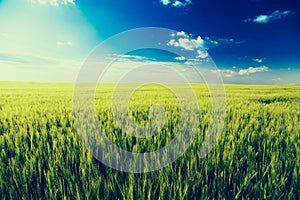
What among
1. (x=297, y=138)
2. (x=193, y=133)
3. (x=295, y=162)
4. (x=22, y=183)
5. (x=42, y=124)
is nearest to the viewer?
(x=22, y=183)

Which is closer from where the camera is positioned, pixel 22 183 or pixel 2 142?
pixel 22 183

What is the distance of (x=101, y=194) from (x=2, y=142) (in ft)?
4.12

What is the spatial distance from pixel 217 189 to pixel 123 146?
0.83m

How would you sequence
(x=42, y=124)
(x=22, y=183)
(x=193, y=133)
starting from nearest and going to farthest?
(x=22, y=183) < (x=193, y=133) < (x=42, y=124)

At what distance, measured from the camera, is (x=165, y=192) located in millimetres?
1131

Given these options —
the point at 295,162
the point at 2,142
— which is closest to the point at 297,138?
the point at 295,162

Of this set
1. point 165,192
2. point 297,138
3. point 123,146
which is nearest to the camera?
point 165,192

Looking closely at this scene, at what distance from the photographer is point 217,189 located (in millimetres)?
1225

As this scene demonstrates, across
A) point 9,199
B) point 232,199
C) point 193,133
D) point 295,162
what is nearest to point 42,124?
point 9,199

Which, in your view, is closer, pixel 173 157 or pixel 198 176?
pixel 198 176

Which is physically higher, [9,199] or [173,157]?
[173,157]

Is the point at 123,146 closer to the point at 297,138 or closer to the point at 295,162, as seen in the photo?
the point at 295,162

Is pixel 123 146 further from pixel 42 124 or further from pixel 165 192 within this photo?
pixel 42 124

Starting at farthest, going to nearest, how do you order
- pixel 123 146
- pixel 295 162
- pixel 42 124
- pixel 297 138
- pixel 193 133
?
pixel 42 124 < pixel 193 133 < pixel 297 138 < pixel 123 146 < pixel 295 162
